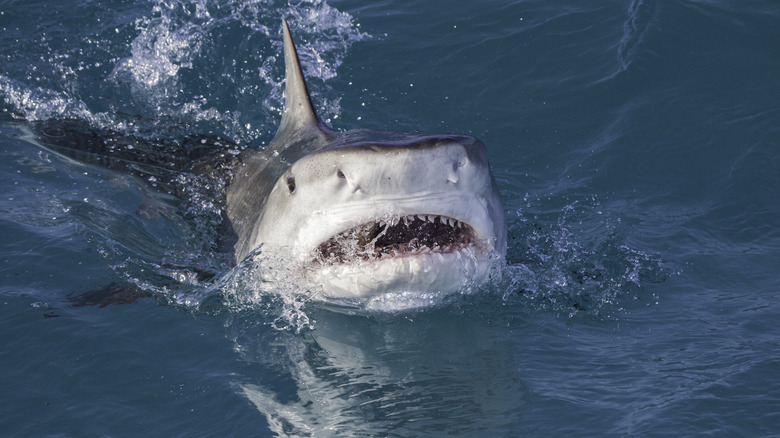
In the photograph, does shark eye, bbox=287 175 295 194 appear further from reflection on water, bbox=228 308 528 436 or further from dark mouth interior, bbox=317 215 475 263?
reflection on water, bbox=228 308 528 436

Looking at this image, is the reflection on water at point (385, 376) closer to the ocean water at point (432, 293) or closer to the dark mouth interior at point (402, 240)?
the ocean water at point (432, 293)

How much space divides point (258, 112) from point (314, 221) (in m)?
3.58

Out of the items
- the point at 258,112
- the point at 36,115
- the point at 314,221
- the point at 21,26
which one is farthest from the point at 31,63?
the point at 314,221

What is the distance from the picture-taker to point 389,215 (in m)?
2.91

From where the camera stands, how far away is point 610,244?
4.62 meters

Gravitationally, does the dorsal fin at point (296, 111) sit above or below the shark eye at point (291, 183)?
above

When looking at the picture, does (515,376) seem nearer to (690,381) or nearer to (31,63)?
(690,381)

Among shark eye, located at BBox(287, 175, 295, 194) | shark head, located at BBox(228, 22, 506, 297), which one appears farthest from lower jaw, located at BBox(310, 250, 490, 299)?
shark eye, located at BBox(287, 175, 295, 194)

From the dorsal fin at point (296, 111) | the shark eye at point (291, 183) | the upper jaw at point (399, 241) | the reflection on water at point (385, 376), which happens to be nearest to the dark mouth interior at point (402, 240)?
the upper jaw at point (399, 241)

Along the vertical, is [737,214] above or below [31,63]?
below

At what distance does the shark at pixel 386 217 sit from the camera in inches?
112

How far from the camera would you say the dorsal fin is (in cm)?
432

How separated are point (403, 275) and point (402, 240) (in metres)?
0.14

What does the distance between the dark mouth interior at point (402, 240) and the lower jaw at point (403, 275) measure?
0.03 meters
